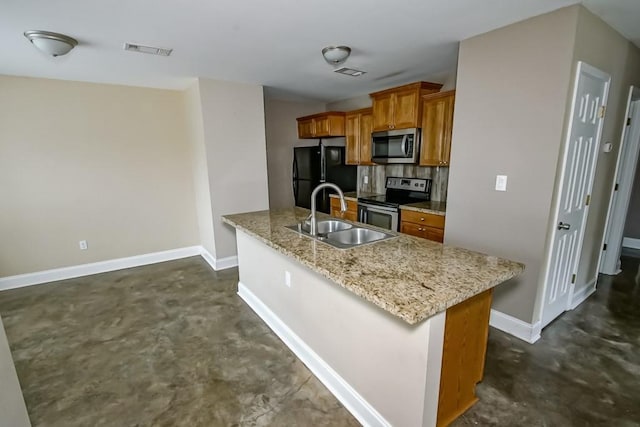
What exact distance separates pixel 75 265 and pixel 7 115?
185 centimetres

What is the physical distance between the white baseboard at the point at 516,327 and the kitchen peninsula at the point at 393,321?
2.77 feet

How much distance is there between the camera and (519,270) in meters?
1.58

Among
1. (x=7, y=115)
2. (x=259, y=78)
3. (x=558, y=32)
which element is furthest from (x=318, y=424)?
(x=7, y=115)

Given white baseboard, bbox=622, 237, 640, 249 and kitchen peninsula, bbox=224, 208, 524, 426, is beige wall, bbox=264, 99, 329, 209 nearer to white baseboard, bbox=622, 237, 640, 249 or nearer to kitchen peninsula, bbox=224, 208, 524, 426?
kitchen peninsula, bbox=224, 208, 524, 426

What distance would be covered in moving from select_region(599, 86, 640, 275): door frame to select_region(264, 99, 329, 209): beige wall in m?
4.15

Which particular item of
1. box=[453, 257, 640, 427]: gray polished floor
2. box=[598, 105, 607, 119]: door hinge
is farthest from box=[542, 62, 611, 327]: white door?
box=[453, 257, 640, 427]: gray polished floor

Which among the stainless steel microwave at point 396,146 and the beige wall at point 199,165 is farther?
the beige wall at point 199,165

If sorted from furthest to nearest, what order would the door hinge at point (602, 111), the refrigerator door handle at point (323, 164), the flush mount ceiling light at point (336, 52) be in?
1. the refrigerator door handle at point (323, 164)
2. the flush mount ceiling light at point (336, 52)
3. the door hinge at point (602, 111)

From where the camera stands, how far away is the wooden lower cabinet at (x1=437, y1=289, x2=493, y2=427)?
154 cm

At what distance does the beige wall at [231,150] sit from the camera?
3697 mm

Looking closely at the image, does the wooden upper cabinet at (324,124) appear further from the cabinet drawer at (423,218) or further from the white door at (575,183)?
the white door at (575,183)

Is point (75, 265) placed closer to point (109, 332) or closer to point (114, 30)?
point (109, 332)

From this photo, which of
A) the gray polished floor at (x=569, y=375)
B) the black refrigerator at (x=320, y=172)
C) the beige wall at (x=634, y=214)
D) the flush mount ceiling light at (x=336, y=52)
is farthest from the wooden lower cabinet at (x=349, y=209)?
the beige wall at (x=634, y=214)

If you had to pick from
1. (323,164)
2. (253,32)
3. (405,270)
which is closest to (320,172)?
(323,164)
